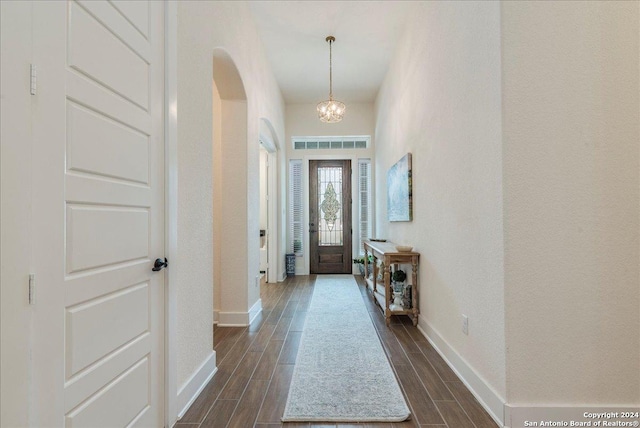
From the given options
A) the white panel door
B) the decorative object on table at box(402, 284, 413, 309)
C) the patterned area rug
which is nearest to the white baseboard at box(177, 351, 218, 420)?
the white panel door

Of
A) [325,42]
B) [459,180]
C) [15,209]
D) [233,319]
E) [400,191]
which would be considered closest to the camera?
[15,209]

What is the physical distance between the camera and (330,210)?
6.71 meters

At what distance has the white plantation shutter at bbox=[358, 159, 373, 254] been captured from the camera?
6605mm

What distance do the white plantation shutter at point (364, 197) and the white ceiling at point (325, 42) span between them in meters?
1.47

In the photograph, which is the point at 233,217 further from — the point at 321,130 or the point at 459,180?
the point at 321,130

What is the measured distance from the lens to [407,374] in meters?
2.31

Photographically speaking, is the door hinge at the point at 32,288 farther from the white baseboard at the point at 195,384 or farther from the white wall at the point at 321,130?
the white wall at the point at 321,130

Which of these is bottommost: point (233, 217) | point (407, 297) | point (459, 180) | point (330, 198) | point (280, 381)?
point (280, 381)

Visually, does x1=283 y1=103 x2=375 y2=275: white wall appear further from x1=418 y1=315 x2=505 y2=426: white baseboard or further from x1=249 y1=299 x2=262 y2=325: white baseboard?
x1=418 y1=315 x2=505 y2=426: white baseboard

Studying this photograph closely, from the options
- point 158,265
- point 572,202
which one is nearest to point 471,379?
point 572,202

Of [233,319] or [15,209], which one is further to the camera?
[233,319]

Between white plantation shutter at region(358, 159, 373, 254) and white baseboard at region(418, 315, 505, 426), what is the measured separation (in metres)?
3.74

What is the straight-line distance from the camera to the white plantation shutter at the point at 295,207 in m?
6.60

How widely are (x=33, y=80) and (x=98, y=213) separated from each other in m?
0.50
